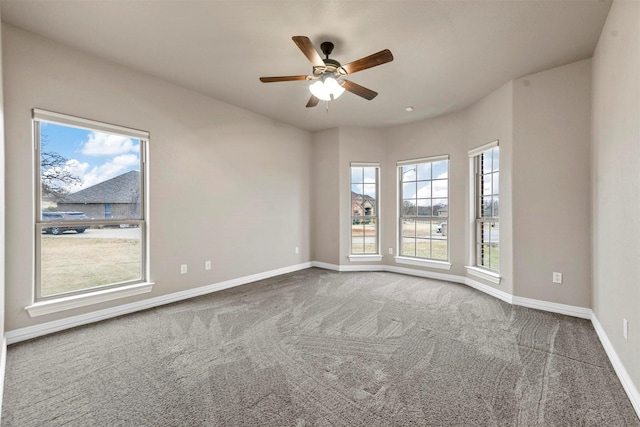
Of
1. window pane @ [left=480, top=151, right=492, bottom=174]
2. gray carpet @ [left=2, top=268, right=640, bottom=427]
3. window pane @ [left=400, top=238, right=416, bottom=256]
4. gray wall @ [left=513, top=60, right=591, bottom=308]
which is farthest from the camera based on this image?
window pane @ [left=400, top=238, right=416, bottom=256]

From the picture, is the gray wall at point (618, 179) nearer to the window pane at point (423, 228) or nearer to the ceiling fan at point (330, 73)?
the ceiling fan at point (330, 73)

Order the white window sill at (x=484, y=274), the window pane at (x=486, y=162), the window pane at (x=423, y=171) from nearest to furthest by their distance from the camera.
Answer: the white window sill at (x=484, y=274), the window pane at (x=486, y=162), the window pane at (x=423, y=171)

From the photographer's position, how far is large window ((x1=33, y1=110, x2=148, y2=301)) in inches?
110

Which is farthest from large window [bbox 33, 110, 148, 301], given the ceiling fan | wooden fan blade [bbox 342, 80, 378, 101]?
wooden fan blade [bbox 342, 80, 378, 101]

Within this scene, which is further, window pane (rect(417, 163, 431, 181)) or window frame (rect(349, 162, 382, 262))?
window frame (rect(349, 162, 382, 262))

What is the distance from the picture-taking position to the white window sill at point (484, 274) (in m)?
3.89

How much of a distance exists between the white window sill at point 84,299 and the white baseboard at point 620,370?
4.28m

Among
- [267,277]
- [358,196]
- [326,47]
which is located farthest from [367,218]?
Result: [326,47]

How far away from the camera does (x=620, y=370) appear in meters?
2.06

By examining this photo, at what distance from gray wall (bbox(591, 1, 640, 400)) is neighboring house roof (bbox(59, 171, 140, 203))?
176 inches

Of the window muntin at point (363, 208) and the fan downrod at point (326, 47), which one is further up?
the fan downrod at point (326, 47)

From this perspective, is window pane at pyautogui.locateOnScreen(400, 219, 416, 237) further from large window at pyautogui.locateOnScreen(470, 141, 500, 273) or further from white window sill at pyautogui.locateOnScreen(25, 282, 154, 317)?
white window sill at pyautogui.locateOnScreen(25, 282, 154, 317)

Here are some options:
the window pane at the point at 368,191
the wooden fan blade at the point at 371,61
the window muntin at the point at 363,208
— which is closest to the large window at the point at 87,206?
the wooden fan blade at the point at 371,61

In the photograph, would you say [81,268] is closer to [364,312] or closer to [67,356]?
[67,356]
